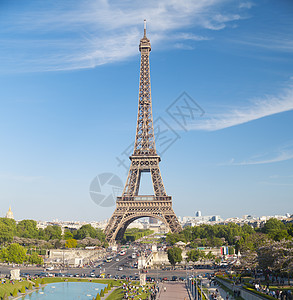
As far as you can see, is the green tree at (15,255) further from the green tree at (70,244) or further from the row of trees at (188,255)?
the row of trees at (188,255)

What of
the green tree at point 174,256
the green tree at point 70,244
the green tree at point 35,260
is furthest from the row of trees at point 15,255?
the green tree at point 174,256

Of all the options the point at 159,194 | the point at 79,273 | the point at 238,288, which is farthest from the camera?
the point at 159,194

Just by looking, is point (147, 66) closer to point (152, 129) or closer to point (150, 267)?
point (152, 129)

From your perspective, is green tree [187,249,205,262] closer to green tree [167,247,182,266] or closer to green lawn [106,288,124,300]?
green tree [167,247,182,266]

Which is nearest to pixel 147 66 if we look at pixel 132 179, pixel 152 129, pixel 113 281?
pixel 152 129

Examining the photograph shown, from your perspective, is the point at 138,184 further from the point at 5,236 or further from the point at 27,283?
the point at 27,283

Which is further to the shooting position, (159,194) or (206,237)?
(206,237)
